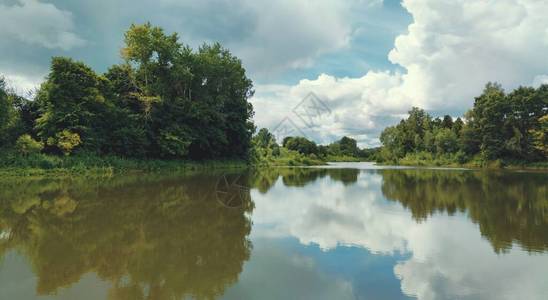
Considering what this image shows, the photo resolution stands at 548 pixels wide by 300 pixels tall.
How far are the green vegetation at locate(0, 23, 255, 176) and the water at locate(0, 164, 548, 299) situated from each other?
1296cm

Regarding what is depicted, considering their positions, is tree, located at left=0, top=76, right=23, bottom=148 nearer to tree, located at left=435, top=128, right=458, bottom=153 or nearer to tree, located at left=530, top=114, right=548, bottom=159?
tree, located at left=530, top=114, right=548, bottom=159

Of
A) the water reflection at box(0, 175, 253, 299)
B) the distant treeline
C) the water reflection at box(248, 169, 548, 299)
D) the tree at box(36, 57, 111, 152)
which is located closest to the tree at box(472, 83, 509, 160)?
the distant treeline

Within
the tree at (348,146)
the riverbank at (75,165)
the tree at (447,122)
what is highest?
the tree at (447,122)

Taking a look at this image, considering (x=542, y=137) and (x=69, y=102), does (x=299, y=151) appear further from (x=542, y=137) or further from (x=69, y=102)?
A: (x=69, y=102)

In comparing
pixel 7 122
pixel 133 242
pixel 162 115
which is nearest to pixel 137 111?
pixel 162 115

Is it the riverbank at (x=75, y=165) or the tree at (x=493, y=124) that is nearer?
the riverbank at (x=75, y=165)

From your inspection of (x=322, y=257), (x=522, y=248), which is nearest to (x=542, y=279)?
(x=522, y=248)

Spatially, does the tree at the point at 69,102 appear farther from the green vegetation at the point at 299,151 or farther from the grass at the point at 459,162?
the grass at the point at 459,162

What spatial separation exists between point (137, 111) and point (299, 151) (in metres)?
64.0

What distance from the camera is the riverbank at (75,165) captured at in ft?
59.4

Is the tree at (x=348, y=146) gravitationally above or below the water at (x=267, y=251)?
above

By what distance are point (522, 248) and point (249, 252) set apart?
4802mm

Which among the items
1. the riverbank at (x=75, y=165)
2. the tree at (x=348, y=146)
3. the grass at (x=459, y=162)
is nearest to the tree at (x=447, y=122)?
the grass at (x=459, y=162)

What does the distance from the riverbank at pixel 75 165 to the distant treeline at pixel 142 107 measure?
89 centimetres
